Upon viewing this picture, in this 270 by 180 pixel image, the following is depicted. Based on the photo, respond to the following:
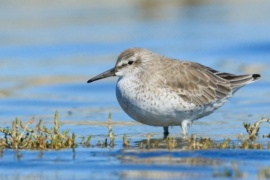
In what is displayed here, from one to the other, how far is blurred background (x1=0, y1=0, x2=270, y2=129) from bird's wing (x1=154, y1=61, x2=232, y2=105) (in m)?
1.54

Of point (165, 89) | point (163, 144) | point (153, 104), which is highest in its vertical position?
point (165, 89)

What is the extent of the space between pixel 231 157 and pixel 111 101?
19.5 feet

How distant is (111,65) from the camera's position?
18.4 m

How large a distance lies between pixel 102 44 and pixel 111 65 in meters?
2.84

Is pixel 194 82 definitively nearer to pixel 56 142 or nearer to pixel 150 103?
pixel 150 103

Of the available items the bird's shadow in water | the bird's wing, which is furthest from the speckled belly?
the bird's shadow in water

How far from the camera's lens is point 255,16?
80.4 feet

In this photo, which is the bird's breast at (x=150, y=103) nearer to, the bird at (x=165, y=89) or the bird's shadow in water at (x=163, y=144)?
the bird at (x=165, y=89)

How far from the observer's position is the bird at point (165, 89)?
417 inches

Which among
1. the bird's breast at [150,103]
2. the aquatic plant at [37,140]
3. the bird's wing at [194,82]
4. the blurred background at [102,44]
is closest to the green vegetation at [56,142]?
the aquatic plant at [37,140]

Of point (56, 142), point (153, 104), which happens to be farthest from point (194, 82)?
point (56, 142)

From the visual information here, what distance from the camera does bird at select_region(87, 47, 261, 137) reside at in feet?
34.8

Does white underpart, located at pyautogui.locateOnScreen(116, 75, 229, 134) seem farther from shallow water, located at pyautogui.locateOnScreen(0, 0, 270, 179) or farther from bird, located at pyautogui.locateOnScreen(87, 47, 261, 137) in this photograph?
shallow water, located at pyautogui.locateOnScreen(0, 0, 270, 179)

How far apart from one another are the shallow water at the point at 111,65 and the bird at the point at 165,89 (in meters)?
0.47
